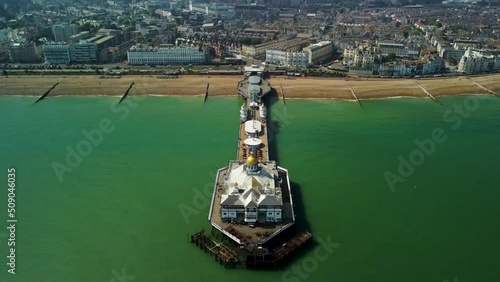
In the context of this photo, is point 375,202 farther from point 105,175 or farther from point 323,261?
point 105,175

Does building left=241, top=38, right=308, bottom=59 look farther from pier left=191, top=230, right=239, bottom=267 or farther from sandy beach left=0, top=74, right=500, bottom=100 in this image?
pier left=191, top=230, right=239, bottom=267

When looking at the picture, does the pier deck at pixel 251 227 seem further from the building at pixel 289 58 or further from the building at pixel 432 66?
the building at pixel 432 66

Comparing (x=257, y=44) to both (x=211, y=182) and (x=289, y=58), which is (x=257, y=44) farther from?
(x=211, y=182)

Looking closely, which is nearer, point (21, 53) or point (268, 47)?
point (21, 53)

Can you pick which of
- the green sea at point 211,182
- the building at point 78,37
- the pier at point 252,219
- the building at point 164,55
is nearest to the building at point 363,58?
the green sea at point 211,182

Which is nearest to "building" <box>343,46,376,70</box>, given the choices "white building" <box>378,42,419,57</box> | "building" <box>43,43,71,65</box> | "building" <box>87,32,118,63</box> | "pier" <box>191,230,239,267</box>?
"white building" <box>378,42,419,57</box>

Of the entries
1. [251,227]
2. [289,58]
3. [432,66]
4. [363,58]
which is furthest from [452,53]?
[251,227]
